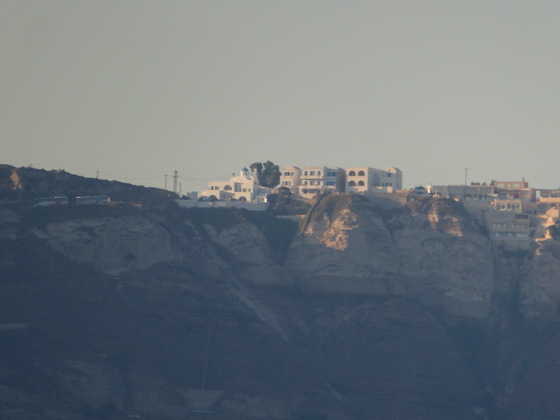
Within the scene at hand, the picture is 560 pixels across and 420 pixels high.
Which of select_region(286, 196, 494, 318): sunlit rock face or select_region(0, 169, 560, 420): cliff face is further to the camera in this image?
select_region(286, 196, 494, 318): sunlit rock face

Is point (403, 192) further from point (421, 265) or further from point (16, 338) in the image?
point (16, 338)

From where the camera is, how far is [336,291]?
7111 inches

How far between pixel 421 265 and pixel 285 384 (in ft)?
90.0

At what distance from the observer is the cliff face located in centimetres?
15875

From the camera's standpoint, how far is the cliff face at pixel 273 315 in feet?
521

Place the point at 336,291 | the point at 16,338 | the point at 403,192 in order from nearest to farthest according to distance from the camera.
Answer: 1. the point at 16,338
2. the point at 336,291
3. the point at 403,192

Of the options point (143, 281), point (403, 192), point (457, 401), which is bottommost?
point (457, 401)

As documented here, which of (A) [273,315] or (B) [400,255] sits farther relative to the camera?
(B) [400,255]

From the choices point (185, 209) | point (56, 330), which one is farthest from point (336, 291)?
point (56, 330)

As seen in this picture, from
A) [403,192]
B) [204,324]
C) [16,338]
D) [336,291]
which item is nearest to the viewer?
[16,338]

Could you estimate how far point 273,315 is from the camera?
581 ft

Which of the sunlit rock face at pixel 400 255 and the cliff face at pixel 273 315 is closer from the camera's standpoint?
the cliff face at pixel 273 315

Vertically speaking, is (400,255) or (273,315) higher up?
(400,255)

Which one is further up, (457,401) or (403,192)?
(403,192)
